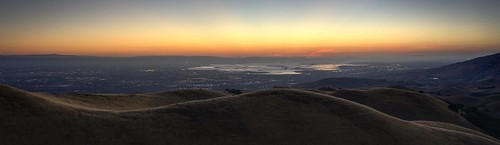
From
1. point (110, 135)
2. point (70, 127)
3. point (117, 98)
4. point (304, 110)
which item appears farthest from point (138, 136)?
point (117, 98)

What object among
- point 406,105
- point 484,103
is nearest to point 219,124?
point 406,105

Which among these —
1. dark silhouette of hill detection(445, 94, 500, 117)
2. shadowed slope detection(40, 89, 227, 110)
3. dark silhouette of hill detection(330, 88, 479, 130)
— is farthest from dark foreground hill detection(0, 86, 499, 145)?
dark silhouette of hill detection(445, 94, 500, 117)

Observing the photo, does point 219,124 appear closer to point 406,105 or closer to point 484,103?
point 406,105

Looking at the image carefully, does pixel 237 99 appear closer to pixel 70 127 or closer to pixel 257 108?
pixel 257 108

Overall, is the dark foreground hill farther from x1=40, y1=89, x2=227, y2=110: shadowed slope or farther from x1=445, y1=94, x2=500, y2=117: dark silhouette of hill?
x1=445, y1=94, x2=500, y2=117: dark silhouette of hill

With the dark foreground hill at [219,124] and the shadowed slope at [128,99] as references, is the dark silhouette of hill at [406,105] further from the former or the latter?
the shadowed slope at [128,99]

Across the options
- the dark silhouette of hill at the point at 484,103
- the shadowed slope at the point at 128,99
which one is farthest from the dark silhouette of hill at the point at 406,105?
the shadowed slope at the point at 128,99
